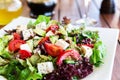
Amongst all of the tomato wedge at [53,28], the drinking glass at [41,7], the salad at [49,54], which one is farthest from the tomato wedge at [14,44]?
the drinking glass at [41,7]

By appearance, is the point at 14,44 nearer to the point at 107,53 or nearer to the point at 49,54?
the point at 49,54

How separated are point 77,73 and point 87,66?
1.8 inches

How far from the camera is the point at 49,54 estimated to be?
0.88 m

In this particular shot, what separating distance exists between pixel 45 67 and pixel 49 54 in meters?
0.07

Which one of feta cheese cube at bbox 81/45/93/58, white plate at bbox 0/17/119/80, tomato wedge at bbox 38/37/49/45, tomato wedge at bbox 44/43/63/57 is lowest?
white plate at bbox 0/17/119/80

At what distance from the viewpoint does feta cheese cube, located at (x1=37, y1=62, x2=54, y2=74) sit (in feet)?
2.68

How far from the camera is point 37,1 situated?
1502 mm

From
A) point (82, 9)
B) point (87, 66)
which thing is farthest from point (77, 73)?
point (82, 9)

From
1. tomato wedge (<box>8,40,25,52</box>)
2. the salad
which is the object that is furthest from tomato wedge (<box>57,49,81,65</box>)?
tomato wedge (<box>8,40,25,52</box>)

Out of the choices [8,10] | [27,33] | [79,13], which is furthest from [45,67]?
[79,13]

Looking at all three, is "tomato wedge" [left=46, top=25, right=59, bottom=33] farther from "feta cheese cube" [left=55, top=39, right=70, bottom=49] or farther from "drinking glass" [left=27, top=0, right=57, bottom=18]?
"drinking glass" [left=27, top=0, right=57, bottom=18]

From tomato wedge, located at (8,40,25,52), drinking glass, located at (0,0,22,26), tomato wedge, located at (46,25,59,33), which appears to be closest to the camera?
tomato wedge, located at (8,40,25,52)

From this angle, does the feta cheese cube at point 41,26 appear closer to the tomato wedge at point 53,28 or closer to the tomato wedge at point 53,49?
the tomato wedge at point 53,28

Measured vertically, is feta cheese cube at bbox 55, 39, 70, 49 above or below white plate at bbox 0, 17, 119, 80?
above
